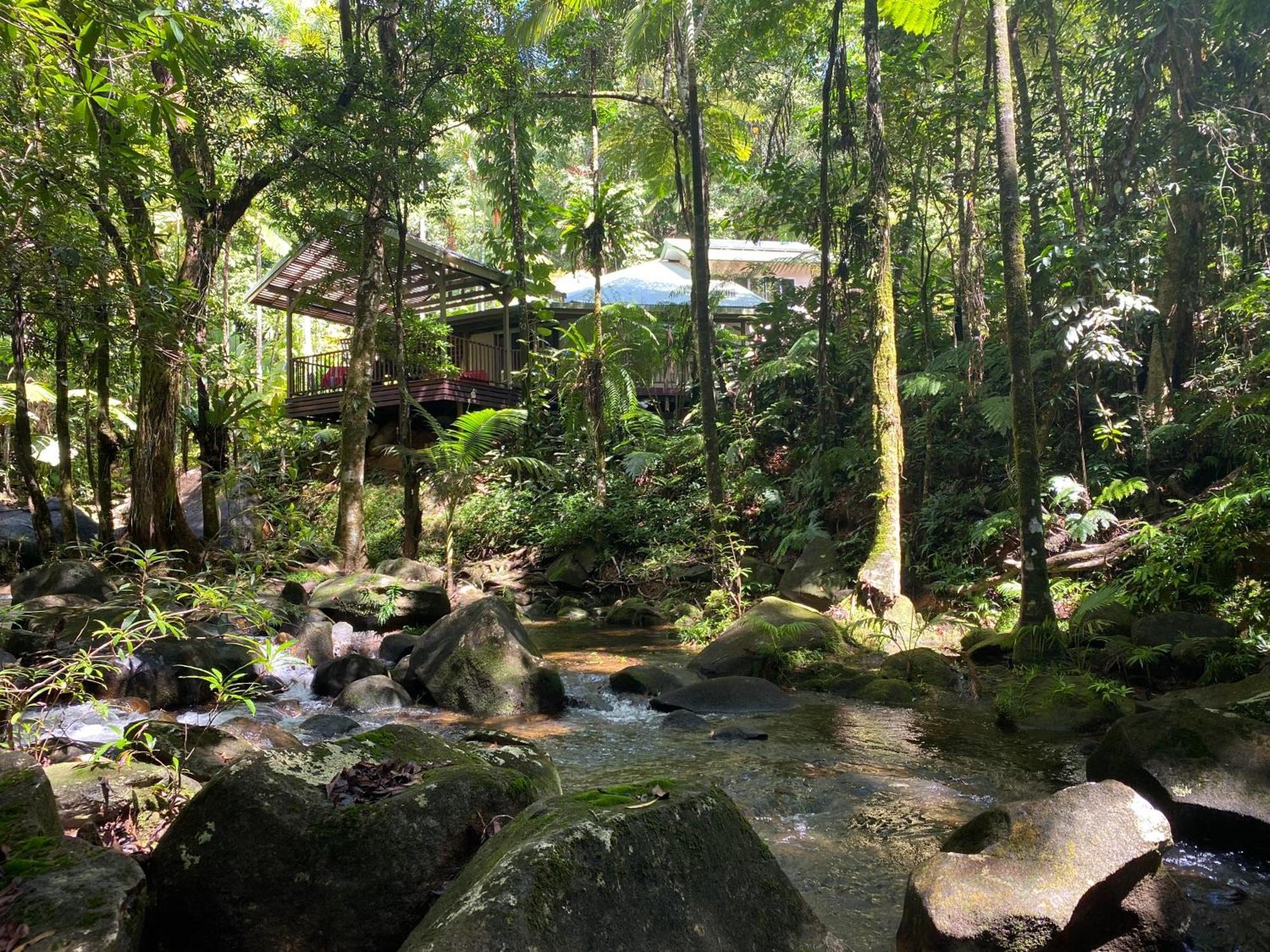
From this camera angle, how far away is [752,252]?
27250mm

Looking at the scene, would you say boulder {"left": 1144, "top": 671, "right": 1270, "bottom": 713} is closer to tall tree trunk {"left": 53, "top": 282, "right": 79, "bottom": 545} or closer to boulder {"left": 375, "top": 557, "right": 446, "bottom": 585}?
boulder {"left": 375, "top": 557, "right": 446, "bottom": 585}

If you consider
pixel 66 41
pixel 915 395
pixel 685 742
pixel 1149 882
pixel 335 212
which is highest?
pixel 335 212

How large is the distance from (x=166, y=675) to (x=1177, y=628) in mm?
9526

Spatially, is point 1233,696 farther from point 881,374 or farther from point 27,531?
point 27,531

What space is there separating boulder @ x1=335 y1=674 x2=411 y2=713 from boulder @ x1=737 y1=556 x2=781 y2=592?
6.04 metres

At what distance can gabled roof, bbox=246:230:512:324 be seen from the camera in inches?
789

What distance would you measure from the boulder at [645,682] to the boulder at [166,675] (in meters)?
3.60

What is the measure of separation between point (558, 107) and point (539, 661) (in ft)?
54.6

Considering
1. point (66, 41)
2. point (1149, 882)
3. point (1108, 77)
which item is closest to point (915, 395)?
point (1108, 77)

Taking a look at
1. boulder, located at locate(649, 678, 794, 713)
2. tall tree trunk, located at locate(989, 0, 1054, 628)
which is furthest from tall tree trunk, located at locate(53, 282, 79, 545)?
tall tree trunk, located at locate(989, 0, 1054, 628)

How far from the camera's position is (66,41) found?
364 cm

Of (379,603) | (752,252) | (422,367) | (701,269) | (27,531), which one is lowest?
(379,603)

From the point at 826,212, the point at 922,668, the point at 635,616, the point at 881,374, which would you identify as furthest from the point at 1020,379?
the point at 635,616

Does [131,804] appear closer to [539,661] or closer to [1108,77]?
[539,661]
